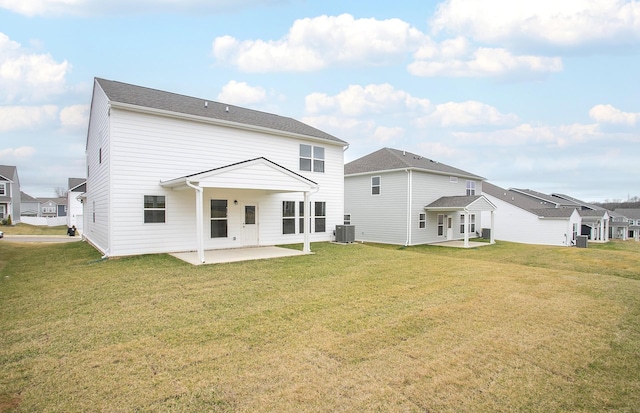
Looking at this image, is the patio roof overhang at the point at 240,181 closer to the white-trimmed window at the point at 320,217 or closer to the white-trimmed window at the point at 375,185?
the white-trimmed window at the point at 320,217

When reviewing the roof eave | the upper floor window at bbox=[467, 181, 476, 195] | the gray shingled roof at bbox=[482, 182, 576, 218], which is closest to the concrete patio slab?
the roof eave

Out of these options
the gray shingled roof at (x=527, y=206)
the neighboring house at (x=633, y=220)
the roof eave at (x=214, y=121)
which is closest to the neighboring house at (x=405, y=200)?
the roof eave at (x=214, y=121)

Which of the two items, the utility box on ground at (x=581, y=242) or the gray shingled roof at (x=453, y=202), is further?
the utility box on ground at (x=581, y=242)

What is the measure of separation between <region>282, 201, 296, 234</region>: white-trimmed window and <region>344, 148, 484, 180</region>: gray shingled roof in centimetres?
791

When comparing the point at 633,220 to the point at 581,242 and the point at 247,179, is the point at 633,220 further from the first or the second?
the point at 247,179

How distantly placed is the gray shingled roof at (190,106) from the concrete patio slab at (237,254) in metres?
5.35

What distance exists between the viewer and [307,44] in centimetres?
1650

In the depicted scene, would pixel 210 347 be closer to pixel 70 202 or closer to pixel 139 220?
pixel 139 220

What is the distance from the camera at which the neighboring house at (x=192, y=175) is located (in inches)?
430

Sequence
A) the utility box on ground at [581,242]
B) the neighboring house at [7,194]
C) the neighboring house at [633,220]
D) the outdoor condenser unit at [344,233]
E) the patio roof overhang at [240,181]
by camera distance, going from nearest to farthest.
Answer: the patio roof overhang at [240,181] < the outdoor condenser unit at [344,233] < the utility box on ground at [581,242] < the neighboring house at [7,194] < the neighboring house at [633,220]

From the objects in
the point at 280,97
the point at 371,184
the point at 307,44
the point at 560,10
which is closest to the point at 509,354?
the point at 560,10

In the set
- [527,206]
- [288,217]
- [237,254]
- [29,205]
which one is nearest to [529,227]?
[527,206]

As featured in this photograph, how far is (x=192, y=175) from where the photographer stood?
33.4ft

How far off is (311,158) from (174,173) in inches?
257
